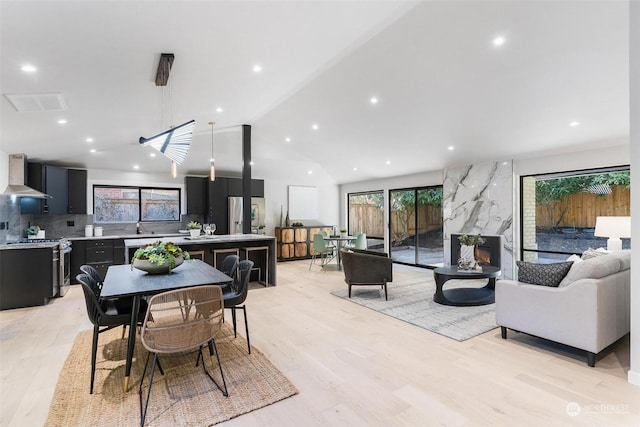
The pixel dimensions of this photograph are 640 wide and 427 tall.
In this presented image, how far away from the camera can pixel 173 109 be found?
4.53 m

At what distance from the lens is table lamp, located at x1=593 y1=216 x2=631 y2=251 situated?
4.24 metres

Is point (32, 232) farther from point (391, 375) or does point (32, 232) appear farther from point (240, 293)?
point (391, 375)

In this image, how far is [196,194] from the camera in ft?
25.1

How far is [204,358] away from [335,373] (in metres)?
1.25

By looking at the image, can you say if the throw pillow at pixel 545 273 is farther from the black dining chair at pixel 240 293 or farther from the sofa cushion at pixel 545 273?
the black dining chair at pixel 240 293

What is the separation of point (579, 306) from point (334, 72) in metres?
3.71

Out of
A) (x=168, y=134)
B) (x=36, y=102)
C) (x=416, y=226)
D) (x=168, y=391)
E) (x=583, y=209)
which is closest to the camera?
(x=168, y=391)

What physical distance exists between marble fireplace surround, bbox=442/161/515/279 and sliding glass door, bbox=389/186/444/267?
0.43 meters

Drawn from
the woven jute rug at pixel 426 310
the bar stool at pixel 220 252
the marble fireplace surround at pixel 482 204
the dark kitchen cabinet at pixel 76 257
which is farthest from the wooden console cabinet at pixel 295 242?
the dark kitchen cabinet at pixel 76 257

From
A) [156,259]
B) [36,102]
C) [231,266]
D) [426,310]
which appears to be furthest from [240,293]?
[36,102]

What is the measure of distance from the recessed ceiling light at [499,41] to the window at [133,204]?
6.92m

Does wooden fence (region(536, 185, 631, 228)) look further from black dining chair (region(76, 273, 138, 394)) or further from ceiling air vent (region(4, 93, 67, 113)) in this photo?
ceiling air vent (region(4, 93, 67, 113))

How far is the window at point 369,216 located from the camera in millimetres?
8820

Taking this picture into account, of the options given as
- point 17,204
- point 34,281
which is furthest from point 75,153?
point 34,281
